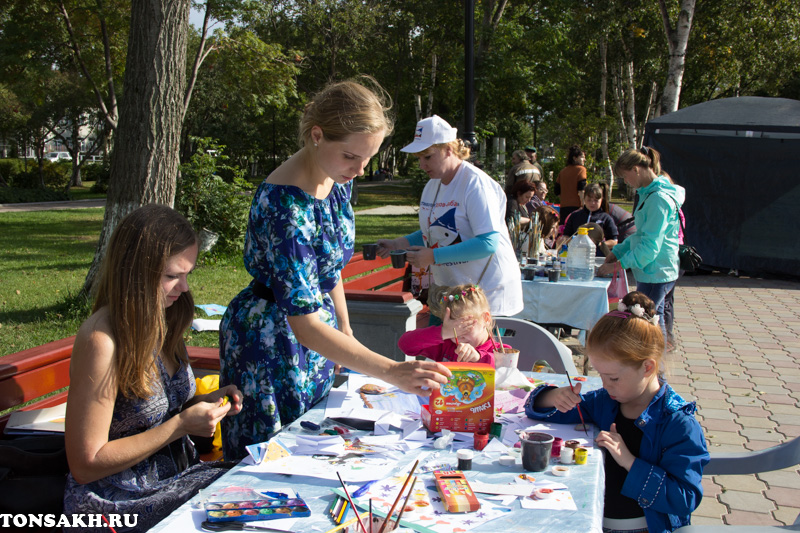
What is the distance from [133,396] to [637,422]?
1695mm

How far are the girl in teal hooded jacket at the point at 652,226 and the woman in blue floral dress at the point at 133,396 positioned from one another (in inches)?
154

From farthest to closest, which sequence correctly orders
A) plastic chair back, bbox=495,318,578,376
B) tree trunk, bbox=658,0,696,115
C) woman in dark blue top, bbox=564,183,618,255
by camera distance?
tree trunk, bbox=658,0,696,115
woman in dark blue top, bbox=564,183,618,255
plastic chair back, bbox=495,318,578,376

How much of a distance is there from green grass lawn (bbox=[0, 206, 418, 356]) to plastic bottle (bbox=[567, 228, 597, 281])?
339 cm

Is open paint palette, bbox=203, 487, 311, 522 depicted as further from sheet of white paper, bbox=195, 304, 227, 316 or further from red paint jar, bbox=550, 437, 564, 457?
sheet of white paper, bbox=195, 304, 227, 316

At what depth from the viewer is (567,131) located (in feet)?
97.0

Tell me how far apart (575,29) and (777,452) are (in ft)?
73.0

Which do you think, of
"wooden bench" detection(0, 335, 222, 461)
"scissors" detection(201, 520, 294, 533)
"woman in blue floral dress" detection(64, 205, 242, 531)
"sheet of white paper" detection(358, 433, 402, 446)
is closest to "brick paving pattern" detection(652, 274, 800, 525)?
"sheet of white paper" detection(358, 433, 402, 446)

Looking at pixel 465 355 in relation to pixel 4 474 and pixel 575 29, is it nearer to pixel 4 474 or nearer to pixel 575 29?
pixel 4 474

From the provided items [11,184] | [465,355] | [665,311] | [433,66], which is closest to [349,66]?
[433,66]

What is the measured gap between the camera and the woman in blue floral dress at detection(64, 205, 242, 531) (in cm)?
193

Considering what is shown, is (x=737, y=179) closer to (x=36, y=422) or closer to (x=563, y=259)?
(x=563, y=259)

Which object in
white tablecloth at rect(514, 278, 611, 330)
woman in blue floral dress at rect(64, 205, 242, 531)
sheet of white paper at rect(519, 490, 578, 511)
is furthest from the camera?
white tablecloth at rect(514, 278, 611, 330)

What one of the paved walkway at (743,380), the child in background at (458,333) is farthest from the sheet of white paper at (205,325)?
the paved walkway at (743,380)

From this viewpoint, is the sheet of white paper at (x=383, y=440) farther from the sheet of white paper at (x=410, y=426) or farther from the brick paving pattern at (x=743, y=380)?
the brick paving pattern at (x=743, y=380)
